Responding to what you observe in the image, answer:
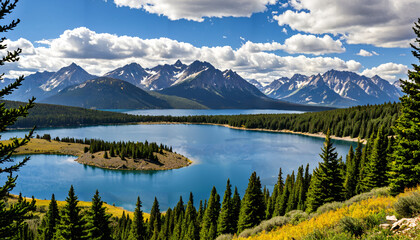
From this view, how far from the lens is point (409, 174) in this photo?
24.3m

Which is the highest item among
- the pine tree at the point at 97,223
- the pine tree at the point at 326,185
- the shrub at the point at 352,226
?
the shrub at the point at 352,226

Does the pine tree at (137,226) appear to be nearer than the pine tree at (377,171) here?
No

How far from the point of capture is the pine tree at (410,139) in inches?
943

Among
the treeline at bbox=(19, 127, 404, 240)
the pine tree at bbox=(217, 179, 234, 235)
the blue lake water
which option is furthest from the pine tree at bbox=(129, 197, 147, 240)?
the blue lake water

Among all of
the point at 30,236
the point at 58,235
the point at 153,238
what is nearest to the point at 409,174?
the point at 58,235

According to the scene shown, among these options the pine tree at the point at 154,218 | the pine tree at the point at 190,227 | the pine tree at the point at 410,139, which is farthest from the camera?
the pine tree at the point at 154,218

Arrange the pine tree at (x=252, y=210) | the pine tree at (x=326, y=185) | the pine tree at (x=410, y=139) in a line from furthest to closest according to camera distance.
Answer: the pine tree at (x=252, y=210) → the pine tree at (x=326, y=185) → the pine tree at (x=410, y=139)

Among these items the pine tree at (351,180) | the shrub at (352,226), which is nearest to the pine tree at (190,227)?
the pine tree at (351,180)

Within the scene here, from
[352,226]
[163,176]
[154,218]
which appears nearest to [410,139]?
[352,226]

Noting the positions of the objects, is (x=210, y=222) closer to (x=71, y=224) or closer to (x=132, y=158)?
(x=71, y=224)

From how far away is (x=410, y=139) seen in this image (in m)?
25.4

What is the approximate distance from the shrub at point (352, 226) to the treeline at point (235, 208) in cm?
1616

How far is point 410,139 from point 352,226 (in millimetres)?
18126

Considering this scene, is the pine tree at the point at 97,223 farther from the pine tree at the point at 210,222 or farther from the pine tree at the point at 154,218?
the pine tree at the point at 154,218
